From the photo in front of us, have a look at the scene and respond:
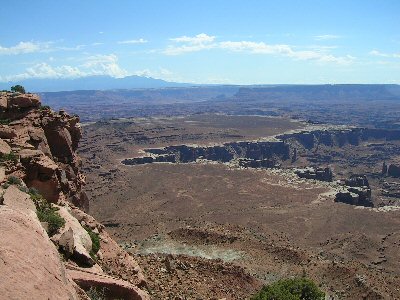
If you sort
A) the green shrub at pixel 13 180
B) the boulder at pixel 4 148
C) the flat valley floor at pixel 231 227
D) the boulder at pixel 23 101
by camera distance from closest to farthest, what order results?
→ the green shrub at pixel 13 180 < the boulder at pixel 4 148 < the boulder at pixel 23 101 < the flat valley floor at pixel 231 227

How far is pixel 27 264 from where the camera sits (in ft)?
37.6

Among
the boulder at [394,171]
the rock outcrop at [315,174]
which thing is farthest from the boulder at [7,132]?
the boulder at [394,171]

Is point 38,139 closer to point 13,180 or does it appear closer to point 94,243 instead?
point 13,180

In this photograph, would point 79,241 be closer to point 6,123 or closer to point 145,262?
point 145,262

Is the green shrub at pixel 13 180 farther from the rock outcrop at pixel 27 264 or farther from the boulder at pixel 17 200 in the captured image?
the rock outcrop at pixel 27 264

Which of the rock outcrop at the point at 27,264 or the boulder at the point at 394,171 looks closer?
the rock outcrop at the point at 27,264

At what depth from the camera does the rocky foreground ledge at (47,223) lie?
11547 millimetres

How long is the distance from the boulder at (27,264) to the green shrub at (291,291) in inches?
492

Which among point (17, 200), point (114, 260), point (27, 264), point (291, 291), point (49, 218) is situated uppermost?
point (17, 200)

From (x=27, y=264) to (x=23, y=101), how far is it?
62.6 ft

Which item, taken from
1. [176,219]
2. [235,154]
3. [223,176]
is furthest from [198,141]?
[176,219]

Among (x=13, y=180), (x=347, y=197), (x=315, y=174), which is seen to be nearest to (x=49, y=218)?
(x=13, y=180)

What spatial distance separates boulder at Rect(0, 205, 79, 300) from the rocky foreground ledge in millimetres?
20

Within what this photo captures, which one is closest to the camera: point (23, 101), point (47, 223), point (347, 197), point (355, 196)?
point (47, 223)
